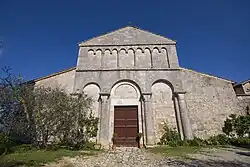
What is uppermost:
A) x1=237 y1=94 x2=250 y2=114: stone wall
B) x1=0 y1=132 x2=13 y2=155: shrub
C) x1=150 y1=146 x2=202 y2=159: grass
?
x1=237 y1=94 x2=250 y2=114: stone wall

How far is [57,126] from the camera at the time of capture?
12.1 meters

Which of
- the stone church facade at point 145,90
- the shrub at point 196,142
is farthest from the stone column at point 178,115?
the shrub at point 196,142

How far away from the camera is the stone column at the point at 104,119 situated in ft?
47.5

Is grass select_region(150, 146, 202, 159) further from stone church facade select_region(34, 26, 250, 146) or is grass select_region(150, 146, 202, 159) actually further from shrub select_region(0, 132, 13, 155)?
shrub select_region(0, 132, 13, 155)

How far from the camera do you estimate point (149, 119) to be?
15141 mm

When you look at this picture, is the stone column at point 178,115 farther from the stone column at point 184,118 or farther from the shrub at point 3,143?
the shrub at point 3,143

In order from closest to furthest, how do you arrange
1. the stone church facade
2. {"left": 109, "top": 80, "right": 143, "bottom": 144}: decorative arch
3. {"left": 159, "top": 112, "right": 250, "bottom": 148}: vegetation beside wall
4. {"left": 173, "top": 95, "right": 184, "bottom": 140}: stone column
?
{"left": 159, "top": 112, "right": 250, "bottom": 148}: vegetation beside wall, {"left": 173, "top": 95, "right": 184, "bottom": 140}: stone column, the stone church facade, {"left": 109, "top": 80, "right": 143, "bottom": 144}: decorative arch

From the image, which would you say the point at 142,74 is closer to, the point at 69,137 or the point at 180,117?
the point at 180,117

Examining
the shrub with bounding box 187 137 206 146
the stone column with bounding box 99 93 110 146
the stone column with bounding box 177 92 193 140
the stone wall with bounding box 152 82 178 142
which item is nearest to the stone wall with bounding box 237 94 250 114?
the stone column with bounding box 177 92 193 140

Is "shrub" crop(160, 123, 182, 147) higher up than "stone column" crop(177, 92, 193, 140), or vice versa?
"stone column" crop(177, 92, 193, 140)

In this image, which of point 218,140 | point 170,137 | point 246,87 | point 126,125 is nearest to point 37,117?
point 126,125

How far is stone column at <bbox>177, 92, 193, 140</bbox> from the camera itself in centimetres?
1457

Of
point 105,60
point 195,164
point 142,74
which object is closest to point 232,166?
point 195,164

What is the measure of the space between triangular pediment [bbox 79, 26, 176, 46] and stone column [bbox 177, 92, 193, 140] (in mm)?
5478
